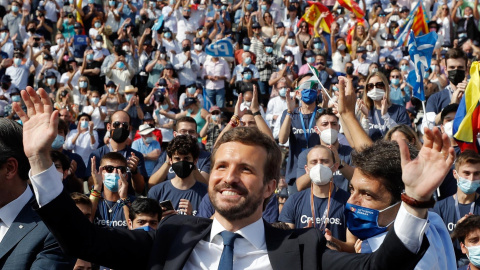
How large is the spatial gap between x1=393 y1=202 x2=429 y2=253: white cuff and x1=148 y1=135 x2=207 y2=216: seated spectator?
17.0 feet

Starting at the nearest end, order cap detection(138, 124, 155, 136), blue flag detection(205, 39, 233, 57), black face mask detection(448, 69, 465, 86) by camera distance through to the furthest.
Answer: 1. black face mask detection(448, 69, 465, 86)
2. cap detection(138, 124, 155, 136)
3. blue flag detection(205, 39, 233, 57)

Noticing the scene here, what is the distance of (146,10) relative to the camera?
20.1 metres

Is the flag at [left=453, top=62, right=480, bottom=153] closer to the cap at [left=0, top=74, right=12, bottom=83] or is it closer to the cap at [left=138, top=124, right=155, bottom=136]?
the cap at [left=138, top=124, right=155, bottom=136]

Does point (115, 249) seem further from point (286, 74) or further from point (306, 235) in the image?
point (286, 74)

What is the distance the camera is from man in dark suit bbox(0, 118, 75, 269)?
359cm

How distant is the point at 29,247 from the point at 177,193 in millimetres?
4480

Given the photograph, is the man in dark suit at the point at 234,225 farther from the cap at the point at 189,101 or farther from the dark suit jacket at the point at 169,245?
the cap at the point at 189,101

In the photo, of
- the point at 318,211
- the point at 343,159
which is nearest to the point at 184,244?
the point at 318,211

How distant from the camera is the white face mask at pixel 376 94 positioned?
9.70 metres

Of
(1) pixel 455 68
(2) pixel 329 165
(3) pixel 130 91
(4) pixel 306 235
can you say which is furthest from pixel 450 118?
(3) pixel 130 91

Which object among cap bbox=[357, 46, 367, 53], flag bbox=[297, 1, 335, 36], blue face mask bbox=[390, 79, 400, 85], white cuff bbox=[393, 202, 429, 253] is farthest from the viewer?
flag bbox=[297, 1, 335, 36]

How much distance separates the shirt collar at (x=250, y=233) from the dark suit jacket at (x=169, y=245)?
31 millimetres

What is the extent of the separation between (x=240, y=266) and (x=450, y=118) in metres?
6.33

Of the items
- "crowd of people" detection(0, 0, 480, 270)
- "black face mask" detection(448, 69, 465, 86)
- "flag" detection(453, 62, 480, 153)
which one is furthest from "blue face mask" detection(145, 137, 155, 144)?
"flag" detection(453, 62, 480, 153)
